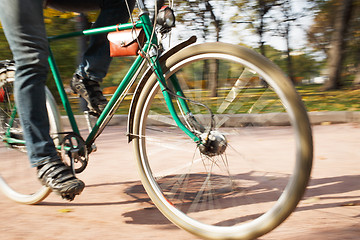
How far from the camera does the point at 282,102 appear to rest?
167 cm

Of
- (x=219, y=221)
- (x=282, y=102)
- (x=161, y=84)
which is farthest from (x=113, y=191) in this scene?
(x=282, y=102)

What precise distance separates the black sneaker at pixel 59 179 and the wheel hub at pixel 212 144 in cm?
77

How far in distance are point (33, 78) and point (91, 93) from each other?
18.4 inches

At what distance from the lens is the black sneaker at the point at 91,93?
2.53m

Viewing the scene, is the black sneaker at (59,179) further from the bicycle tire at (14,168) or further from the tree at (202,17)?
the tree at (202,17)

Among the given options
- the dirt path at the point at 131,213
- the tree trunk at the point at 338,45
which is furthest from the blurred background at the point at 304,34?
the dirt path at the point at 131,213

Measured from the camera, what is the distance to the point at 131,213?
242cm

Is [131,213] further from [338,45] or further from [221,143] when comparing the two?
[338,45]

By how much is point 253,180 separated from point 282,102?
0.95m

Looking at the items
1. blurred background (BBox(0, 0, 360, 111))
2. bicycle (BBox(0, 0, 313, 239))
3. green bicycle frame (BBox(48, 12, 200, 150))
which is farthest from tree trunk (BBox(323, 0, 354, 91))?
green bicycle frame (BBox(48, 12, 200, 150))


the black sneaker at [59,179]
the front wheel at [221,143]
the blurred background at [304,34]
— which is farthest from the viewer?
the blurred background at [304,34]

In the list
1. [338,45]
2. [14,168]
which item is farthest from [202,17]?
[14,168]

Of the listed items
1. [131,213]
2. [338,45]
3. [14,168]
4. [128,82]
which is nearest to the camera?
[128,82]

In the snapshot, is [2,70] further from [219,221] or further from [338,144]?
[338,144]
